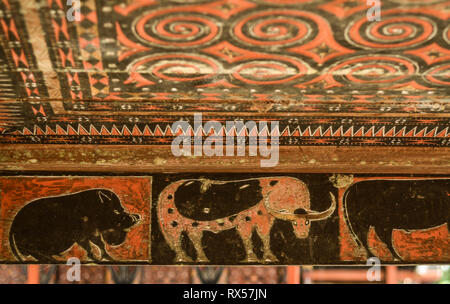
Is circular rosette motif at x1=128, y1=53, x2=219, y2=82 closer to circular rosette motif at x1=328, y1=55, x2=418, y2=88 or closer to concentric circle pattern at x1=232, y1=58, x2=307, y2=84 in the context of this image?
concentric circle pattern at x1=232, y1=58, x2=307, y2=84

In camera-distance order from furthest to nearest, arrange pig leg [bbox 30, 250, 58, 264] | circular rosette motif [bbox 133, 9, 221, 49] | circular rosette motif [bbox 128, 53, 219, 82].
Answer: pig leg [bbox 30, 250, 58, 264] < circular rosette motif [bbox 128, 53, 219, 82] < circular rosette motif [bbox 133, 9, 221, 49]

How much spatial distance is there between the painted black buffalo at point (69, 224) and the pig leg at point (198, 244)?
363 millimetres

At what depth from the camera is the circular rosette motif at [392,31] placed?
5.47 ft

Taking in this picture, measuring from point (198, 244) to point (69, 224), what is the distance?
812 millimetres

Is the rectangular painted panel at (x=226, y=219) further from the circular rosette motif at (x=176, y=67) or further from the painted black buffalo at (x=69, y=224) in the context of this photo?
the circular rosette motif at (x=176, y=67)

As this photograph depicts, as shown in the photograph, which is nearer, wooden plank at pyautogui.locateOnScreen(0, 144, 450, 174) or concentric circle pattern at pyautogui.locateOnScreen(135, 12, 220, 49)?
concentric circle pattern at pyautogui.locateOnScreen(135, 12, 220, 49)

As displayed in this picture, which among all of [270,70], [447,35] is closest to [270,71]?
[270,70]

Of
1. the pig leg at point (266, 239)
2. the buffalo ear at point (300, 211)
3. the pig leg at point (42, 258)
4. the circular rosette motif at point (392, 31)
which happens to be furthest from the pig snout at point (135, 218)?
the circular rosette motif at point (392, 31)

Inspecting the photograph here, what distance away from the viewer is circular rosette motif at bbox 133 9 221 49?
166cm

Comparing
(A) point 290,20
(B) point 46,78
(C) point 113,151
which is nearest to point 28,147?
(C) point 113,151

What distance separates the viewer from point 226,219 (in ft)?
9.58

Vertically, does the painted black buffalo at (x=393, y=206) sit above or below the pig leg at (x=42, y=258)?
above

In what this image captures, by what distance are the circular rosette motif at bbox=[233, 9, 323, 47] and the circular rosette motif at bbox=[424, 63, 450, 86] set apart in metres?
0.62

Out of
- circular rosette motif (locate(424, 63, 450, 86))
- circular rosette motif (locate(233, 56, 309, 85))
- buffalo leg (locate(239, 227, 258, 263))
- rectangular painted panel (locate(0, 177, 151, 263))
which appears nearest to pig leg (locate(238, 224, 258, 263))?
buffalo leg (locate(239, 227, 258, 263))
